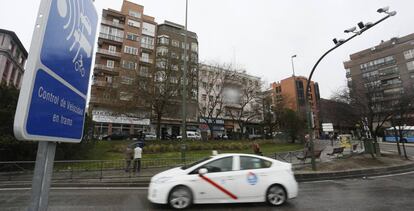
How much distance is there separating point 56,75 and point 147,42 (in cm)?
5321

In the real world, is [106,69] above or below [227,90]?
above

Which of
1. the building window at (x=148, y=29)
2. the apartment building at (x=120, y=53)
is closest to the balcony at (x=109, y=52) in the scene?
the apartment building at (x=120, y=53)

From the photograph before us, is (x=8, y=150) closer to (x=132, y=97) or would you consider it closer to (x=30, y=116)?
(x=132, y=97)

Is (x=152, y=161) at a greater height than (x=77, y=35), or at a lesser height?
lesser

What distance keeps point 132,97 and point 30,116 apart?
24.4m

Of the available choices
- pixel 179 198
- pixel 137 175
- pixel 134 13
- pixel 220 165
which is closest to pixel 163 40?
pixel 134 13

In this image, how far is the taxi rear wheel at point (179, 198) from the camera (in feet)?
21.7

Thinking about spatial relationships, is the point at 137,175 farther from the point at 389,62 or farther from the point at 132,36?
Result: the point at 389,62

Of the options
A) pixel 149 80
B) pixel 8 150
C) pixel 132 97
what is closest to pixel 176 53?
pixel 149 80

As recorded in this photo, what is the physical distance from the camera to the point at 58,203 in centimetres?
720

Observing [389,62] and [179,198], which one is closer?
[179,198]

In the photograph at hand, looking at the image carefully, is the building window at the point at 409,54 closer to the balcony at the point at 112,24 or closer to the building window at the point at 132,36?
the building window at the point at 132,36

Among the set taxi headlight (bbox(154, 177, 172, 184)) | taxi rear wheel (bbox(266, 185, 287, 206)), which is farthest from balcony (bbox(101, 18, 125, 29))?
taxi rear wheel (bbox(266, 185, 287, 206))

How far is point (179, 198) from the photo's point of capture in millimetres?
6648
